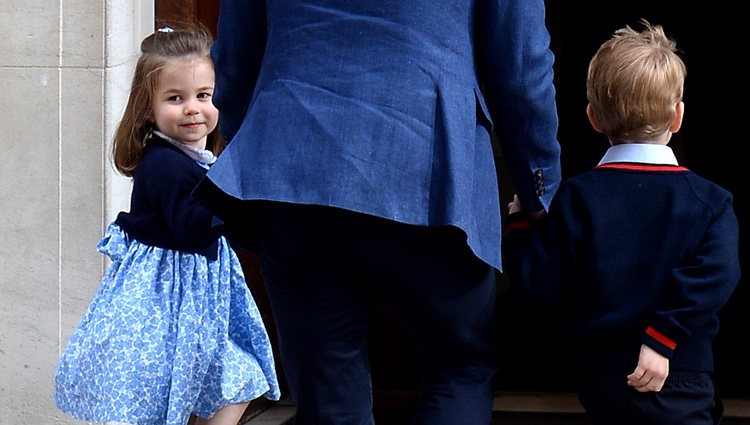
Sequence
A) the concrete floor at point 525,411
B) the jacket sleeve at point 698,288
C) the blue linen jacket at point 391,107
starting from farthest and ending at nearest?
the concrete floor at point 525,411 → the jacket sleeve at point 698,288 → the blue linen jacket at point 391,107

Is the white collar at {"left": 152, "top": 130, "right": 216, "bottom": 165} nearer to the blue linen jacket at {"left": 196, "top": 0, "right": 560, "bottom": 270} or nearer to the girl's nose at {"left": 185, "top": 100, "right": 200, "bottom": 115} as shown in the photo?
the girl's nose at {"left": 185, "top": 100, "right": 200, "bottom": 115}

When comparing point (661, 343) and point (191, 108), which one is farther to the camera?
point (191, 108)

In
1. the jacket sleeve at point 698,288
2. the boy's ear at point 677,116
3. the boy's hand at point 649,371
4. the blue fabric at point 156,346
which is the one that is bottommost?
the blue fabric at point 156,346

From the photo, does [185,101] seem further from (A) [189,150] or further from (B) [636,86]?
(B) [636,86]

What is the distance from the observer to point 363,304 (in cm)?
288

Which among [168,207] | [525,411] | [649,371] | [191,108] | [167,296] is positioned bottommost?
[525,411]

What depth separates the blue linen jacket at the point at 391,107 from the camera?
105 inches

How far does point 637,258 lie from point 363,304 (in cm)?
57

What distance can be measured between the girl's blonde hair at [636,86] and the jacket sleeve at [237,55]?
2.37 feet

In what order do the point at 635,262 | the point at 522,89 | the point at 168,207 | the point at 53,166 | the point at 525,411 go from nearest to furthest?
the point at 522,89, the point at 635,262, the point at 168,207, the point at 53,166, the point at 525,411

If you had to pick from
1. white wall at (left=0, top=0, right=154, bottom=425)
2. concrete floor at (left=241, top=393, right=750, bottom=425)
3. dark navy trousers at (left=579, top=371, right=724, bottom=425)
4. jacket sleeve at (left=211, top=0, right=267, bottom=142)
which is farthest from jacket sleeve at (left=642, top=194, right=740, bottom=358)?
concrete floor at (left=241, top=393, right=750, bottom=425)

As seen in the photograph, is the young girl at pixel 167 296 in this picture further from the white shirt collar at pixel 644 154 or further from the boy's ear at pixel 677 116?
the boy's ear at pixel 677 116

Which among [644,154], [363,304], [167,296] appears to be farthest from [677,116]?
[167,296]

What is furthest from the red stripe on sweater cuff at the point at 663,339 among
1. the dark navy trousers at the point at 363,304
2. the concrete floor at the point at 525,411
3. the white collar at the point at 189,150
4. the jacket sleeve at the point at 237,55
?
the concrete floor at the point at 525,411
